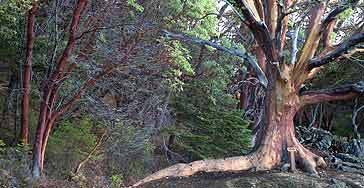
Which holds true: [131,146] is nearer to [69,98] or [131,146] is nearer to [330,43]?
[69,98]

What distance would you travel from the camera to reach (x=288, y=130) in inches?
349

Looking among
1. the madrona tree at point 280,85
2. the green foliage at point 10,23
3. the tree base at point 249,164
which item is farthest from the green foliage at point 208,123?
the green foliage at point 10,23

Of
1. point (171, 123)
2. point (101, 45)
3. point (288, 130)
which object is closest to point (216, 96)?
point (171, 123)

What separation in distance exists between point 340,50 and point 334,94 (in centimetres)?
144

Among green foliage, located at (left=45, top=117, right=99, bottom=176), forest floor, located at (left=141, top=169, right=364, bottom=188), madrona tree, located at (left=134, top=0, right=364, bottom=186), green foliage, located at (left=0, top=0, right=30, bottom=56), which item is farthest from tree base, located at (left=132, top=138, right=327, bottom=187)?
green foliage, located at (left=0, top=0, right=30, bottom=56)

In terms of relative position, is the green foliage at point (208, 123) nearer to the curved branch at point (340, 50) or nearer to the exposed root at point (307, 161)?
the exposed root at point (307, 161)

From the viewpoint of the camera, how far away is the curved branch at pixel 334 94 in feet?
27.9

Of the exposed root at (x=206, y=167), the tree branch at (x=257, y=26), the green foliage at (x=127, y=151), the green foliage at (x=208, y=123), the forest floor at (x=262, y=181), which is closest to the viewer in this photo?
the forest floor at (x=262, y=181)

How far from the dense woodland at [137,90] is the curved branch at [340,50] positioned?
0.09 feet

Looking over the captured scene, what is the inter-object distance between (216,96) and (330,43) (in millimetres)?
3320

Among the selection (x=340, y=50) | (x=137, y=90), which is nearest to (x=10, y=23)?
Answer: (x=137, y=90)

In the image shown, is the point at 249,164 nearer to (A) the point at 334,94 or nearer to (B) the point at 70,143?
(A) the point at 334,94

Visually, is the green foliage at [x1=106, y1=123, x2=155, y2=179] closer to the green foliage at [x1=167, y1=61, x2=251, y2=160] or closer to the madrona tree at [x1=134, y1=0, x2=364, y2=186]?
the green foliage at [x1=167, y1=61, x2=251, y2=160]

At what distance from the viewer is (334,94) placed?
8883 millimetres
